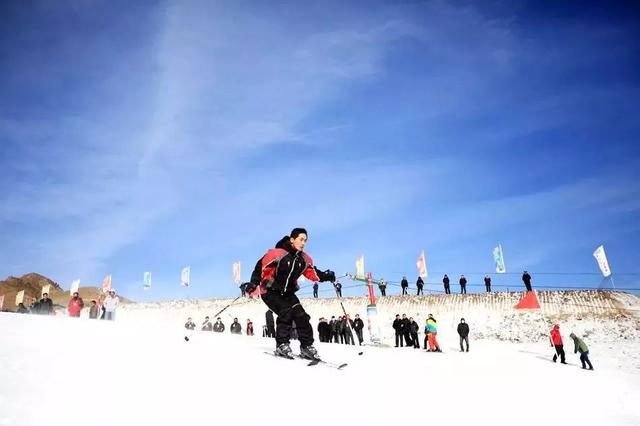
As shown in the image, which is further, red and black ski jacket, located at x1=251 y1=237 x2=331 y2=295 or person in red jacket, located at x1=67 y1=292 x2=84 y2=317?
person in red jacket, located at x1=67 y1=292 x2=84 y2=317

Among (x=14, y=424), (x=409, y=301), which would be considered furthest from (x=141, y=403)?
(x=409, y=301)

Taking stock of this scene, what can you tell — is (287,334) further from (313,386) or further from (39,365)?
(39,365)

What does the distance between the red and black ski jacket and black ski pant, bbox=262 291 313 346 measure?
0.12 metres

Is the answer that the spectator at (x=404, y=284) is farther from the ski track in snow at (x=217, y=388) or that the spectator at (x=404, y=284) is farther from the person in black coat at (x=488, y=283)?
the ski track in snow at (x=217, y=388)

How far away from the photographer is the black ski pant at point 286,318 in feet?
21.5

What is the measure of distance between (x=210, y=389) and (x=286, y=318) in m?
2.49

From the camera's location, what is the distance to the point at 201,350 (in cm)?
608

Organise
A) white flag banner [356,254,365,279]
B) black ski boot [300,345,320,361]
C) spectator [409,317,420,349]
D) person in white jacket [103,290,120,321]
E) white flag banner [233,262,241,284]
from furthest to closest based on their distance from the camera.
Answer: white flag banner [233,262,241,284] → white flag banner [356,254,365,279] → spectator [409,317,420,349] → person in white jacket [103,290,120,321] → black ski boot [300,345,320,361]

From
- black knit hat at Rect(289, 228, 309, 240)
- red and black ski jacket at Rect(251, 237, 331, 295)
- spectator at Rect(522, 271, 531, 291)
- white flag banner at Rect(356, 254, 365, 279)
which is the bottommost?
red and black ski jacket at Rect(251, 237, 331, 295)

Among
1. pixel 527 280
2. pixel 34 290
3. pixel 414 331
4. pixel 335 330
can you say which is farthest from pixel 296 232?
pixel 34 290

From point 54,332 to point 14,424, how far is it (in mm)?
3052

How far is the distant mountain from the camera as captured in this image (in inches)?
2460

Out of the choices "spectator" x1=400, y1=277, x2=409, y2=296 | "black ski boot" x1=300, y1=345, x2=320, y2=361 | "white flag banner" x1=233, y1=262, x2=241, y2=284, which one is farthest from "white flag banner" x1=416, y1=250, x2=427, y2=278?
"black ski boot" x1=300, y1=345, x2=320, y2=361

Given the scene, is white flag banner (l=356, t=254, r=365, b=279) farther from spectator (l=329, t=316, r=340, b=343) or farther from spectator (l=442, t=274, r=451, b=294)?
spectator (l=329, t=316, r=340, b=343)
